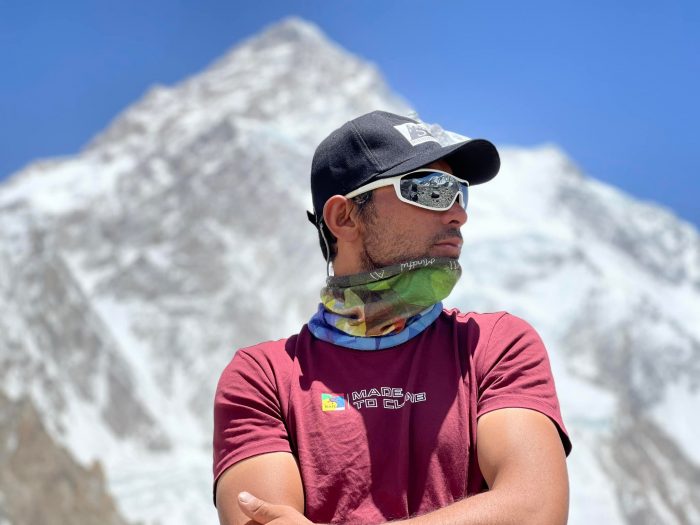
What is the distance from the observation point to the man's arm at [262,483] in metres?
3.11

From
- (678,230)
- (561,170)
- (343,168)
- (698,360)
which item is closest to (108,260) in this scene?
(698,360)

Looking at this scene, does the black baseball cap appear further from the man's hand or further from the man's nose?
the man's hand

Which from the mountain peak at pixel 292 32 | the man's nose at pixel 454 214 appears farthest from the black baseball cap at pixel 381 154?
the mountain peak at pixel 292 32

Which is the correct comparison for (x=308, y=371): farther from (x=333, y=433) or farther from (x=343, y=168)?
(x=343, y=168)

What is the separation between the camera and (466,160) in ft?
11.8

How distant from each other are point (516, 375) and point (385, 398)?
422 millimetres

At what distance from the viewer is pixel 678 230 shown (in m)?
131

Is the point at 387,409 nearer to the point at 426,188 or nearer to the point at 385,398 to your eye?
the point at 385,398

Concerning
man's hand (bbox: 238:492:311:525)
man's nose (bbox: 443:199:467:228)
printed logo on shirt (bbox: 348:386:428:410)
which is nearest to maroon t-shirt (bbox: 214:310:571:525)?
printed logo on shirt (bbox: 348:386:428:410)

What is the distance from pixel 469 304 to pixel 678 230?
6331 centimetres

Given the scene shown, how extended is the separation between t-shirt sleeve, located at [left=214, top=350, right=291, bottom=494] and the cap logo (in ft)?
3.00

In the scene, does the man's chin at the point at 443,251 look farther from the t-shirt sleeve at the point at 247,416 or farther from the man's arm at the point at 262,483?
the man's arm at the point at 262,483

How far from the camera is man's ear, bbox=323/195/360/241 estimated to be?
11.6 ft

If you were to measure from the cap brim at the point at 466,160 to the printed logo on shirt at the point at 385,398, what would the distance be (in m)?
0.72
